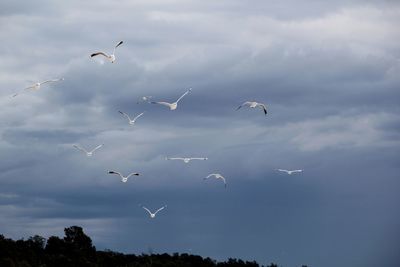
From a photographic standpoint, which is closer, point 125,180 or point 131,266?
point 125,180

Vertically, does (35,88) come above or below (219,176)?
above

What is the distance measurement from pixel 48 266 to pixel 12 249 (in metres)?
8.63

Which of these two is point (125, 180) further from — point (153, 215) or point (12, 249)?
point (12, 249)

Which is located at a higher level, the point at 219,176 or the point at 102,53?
the point at 102,53

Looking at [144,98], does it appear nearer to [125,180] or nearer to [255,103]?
[255,103]

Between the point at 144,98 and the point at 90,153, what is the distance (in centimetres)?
1730

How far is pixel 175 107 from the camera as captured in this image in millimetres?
101812

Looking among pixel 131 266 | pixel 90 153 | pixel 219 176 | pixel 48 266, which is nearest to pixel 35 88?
A: pixel 90 153

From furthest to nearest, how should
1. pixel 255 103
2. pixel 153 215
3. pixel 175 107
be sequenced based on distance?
pixel 153 215 → pixel 175 107 → pixel 255 103

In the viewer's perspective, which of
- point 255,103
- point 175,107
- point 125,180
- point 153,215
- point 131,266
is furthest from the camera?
point 131,266

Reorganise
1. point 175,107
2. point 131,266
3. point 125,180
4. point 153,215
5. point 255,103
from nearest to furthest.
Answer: point 255,103 → point 175,107 → point 125,180 → point 153,215 → point 131,266

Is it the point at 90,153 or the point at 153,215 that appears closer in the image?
the point at 90,153

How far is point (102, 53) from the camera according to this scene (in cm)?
8725

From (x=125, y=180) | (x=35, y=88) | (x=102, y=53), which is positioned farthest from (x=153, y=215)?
(x=102, y=53)
